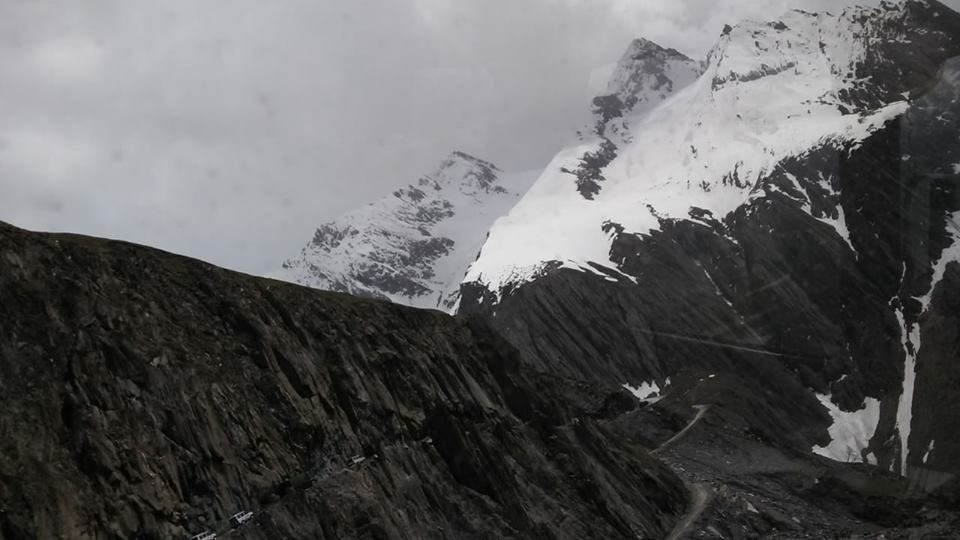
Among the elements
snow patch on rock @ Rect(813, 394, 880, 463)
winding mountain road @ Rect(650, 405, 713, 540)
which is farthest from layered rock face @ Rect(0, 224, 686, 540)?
snow patch on rock @ Rect(813, 394, 880, 463)

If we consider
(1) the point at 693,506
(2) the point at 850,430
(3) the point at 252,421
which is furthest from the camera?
(2) the point at 850,430

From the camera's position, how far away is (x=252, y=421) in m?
50.5

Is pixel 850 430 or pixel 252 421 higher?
pixel 252 421

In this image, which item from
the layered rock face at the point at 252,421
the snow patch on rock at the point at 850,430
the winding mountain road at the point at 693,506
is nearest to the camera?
the layered rock face at the point at 252,421

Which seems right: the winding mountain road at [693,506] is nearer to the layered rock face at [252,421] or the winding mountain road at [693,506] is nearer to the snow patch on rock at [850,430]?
the layered rock face at [252,421]

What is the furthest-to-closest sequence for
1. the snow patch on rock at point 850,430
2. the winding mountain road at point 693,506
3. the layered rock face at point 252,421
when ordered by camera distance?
the snow patch on rock at point 850,430
the winding mountain road at point 693,506
the layered rock face at point 252,421

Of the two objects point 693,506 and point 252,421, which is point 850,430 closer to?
point 693,506

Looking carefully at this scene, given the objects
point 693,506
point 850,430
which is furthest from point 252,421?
point 850,430

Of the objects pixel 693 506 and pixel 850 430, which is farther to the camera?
pixel 850 430

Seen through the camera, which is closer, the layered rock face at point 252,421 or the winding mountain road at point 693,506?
the layered rock face at point 252,421

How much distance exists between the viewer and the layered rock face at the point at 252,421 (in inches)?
1578

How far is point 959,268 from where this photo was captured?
612 ft

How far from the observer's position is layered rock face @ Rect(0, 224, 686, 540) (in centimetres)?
4009

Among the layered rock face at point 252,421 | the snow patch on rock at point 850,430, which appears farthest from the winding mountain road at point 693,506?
the snow patch on rock at point 850,430
